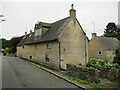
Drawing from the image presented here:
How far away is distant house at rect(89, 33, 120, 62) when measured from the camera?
122 ft

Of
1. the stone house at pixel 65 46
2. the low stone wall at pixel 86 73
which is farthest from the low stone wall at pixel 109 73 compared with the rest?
the stone house at pixel 65 46

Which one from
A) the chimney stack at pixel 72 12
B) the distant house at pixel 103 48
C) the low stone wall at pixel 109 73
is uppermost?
the chimney stack at pixel 72 12

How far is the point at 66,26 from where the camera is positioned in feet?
81.8

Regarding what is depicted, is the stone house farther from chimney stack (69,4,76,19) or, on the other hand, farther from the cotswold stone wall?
the cotswold stone wall

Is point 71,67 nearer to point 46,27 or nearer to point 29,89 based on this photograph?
point 29,89

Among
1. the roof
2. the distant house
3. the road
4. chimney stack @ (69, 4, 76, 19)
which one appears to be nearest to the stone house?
chimney stack @ (69, 4, 76, 19)

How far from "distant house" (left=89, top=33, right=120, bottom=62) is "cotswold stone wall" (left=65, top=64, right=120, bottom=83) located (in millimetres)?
19206

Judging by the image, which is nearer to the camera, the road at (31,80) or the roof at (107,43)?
the road at (31,80)

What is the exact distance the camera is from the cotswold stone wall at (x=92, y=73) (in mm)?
14238

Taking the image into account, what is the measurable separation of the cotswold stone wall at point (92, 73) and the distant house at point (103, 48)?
1921 centimetres

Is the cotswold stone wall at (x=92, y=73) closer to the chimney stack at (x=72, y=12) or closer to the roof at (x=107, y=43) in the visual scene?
the chimney stack at (x=72, y=12)

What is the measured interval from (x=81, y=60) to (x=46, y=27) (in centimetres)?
1028

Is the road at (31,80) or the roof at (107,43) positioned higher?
the roof at (107,43)

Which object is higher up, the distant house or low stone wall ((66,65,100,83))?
the distant house
